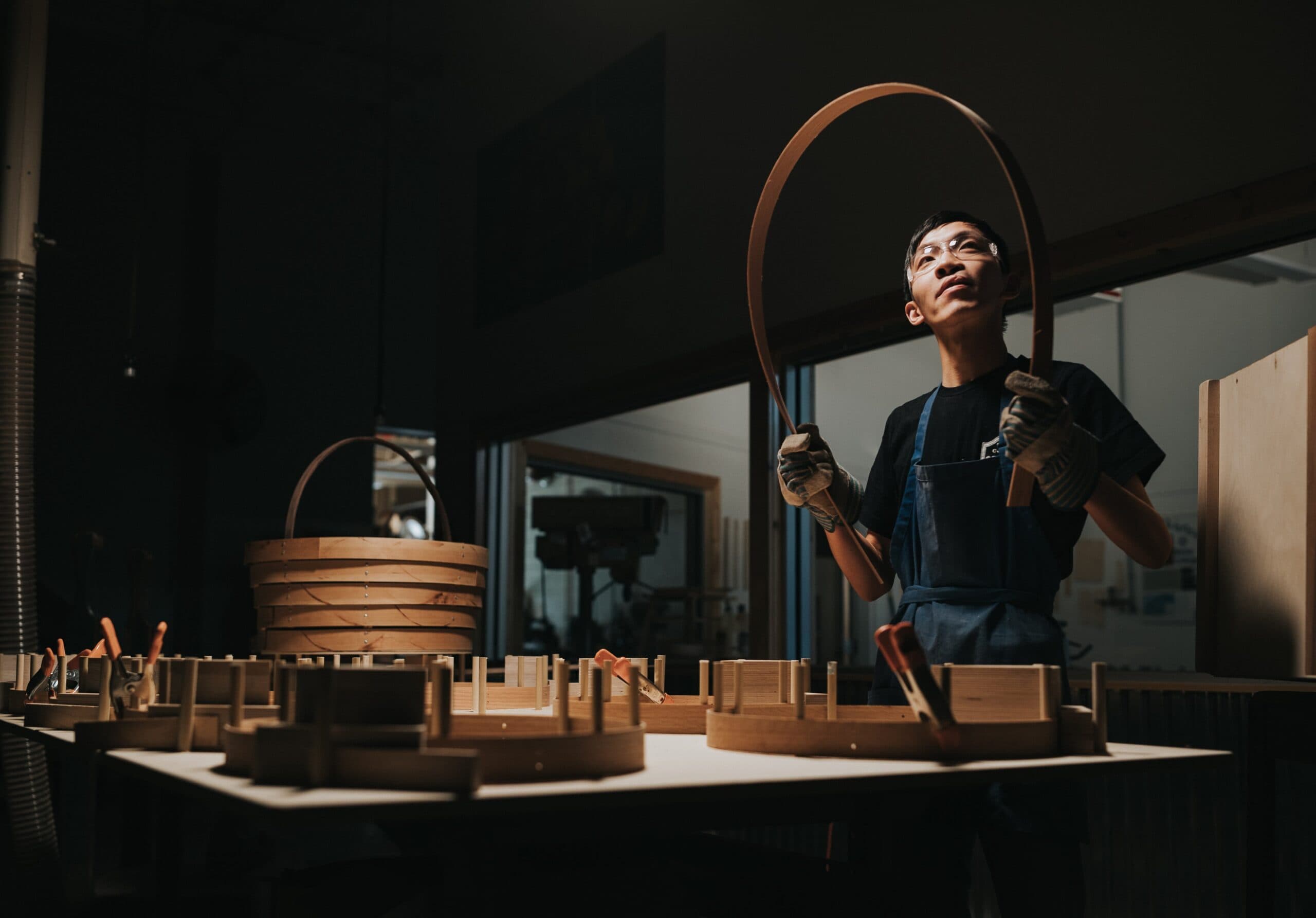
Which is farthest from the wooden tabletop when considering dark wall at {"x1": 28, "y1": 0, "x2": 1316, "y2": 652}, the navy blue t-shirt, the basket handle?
dark wall at {"x1": 28, "y1": 0, "x2": 1316, "y2": 652}

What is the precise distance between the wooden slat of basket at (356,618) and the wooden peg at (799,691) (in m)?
1.66

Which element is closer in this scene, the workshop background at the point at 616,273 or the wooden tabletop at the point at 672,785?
the wooden tabletop at the point at 672,785

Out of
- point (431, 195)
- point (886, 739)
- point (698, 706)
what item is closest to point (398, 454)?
point (698, 706)

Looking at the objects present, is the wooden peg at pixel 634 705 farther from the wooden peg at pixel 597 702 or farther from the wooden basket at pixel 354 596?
the wooden basket at pixel 354 596

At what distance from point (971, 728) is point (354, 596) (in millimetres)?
2007

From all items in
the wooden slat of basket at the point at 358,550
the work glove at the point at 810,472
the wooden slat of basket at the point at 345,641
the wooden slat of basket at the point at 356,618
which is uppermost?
the work glove at the point at 810,472

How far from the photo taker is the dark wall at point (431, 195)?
352 centimetres

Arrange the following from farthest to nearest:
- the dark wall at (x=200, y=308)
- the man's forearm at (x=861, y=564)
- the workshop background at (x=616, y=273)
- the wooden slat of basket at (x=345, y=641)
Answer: the dark wall at (x=200, y=308) < the workshop background at (x=616, y=273) < the wooden slat of basket at (x=345, y=641) < the man's forearm at (x=861, y=564)

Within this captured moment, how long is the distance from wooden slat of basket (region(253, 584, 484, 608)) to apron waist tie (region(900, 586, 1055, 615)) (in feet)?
5.03

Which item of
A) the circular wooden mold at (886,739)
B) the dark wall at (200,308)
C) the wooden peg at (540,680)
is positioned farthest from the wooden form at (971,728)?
the dark wall at (200,308)

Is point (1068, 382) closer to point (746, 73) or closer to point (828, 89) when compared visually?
point (828, 89)

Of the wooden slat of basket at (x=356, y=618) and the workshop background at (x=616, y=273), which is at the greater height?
the workshop background at (x=616, y=273)

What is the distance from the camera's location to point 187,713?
1480 mm

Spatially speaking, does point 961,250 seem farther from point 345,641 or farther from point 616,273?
point 616,273
